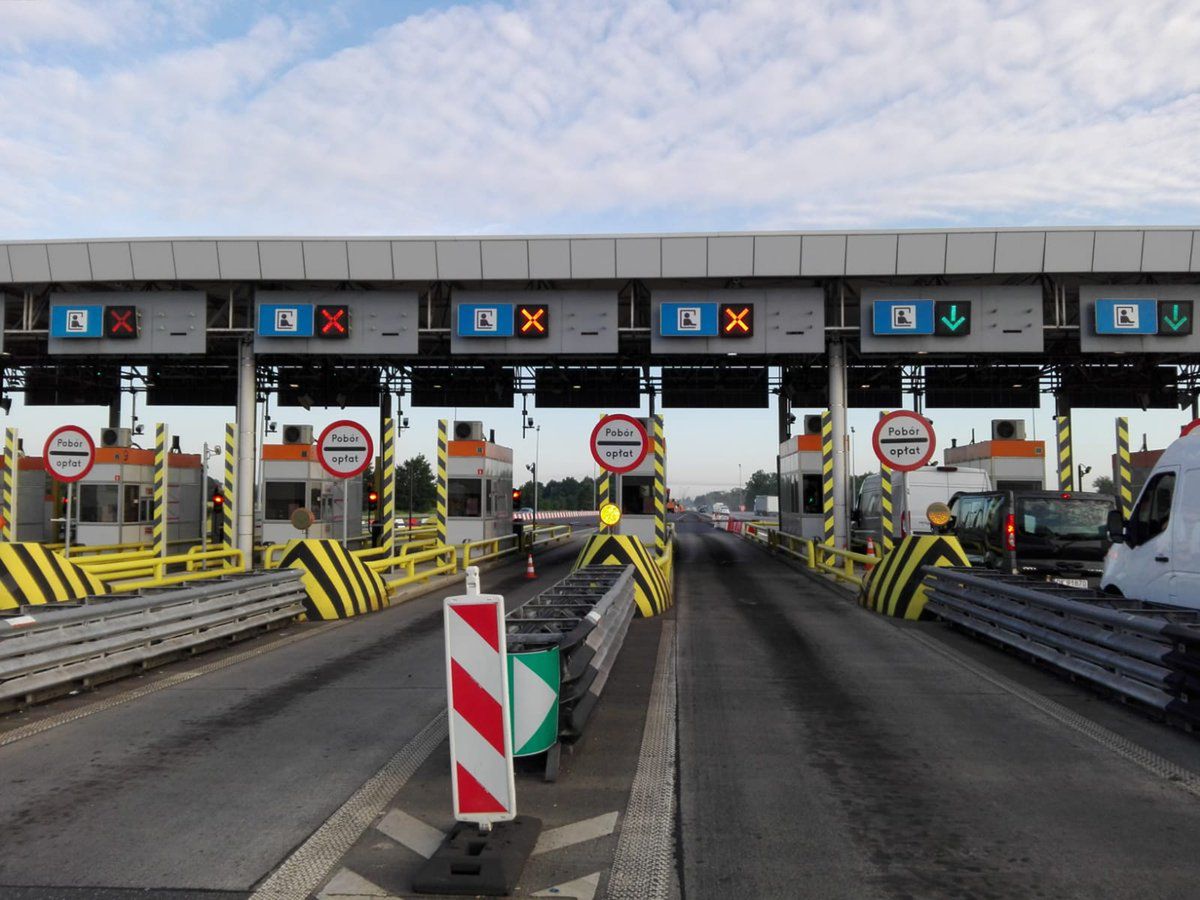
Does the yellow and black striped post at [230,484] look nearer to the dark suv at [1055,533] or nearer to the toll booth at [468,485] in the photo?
the toll booth at [468,485]

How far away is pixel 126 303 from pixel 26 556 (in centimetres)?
1382

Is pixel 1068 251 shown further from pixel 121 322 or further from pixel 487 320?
pixel 121 322

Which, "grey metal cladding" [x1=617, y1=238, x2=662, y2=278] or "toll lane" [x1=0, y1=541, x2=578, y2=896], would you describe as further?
"grey metal cladding" [x1=617, y1=238, x2=662, y2=278]

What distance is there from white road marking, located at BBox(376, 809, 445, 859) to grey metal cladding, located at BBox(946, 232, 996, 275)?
19113mm

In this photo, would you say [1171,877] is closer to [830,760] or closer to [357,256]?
[830,760]

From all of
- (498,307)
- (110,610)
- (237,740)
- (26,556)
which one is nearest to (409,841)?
(237,740)

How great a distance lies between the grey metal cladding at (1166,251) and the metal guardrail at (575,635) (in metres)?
16.9

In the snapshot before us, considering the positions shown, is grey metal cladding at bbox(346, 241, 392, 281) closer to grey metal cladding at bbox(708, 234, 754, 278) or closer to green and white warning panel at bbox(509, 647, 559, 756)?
grey metal cladding at bbox(708, 234, 754, 278)

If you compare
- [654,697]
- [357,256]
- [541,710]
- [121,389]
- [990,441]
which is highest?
[357,256]

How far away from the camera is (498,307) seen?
21453 millimetres

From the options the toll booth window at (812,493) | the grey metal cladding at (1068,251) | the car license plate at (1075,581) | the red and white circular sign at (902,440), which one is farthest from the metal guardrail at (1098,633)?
the toll booth window at (812,493)

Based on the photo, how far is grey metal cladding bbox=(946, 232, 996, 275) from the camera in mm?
20172

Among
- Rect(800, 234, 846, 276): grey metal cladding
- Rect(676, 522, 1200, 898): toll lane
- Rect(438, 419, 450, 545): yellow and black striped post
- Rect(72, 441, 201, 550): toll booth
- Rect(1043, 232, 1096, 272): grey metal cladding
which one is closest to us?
Rect(676, 522, 1200, 898): toll lane

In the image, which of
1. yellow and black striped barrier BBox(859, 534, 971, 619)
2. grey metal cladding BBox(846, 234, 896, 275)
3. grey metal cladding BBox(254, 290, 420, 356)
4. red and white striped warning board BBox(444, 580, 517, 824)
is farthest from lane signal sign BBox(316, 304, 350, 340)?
red and white striped warning board BBox(444, 580, 517, 824)
